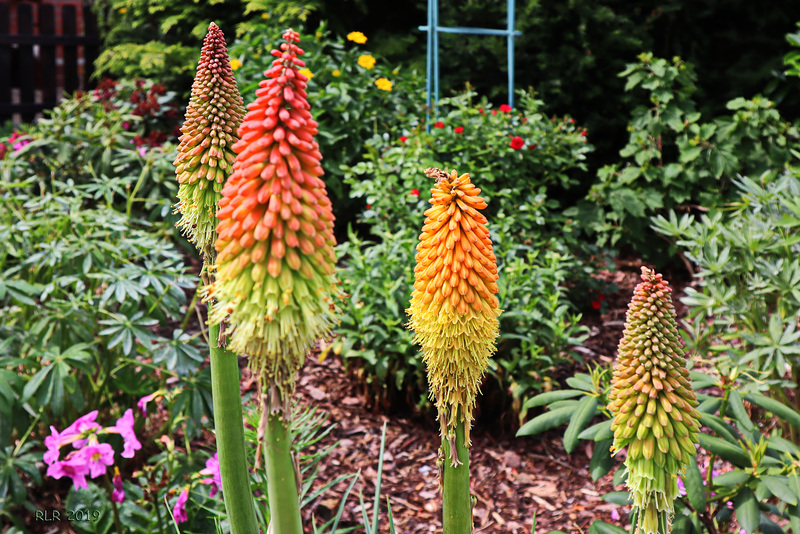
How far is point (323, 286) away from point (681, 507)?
5.71 ft

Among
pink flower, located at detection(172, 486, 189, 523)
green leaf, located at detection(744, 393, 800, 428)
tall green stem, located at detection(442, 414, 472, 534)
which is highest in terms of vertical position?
tall green stem, located at detection(442, 414, 472, 534)

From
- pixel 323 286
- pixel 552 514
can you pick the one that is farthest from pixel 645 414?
pixel 552 514

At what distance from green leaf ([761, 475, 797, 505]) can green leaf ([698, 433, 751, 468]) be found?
0.33 ft

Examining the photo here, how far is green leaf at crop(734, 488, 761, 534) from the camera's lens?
2.08 m

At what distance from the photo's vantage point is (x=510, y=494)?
342 cm

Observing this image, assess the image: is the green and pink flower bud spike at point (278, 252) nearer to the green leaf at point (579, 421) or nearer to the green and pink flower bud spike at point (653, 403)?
the green and pink flower bud spike at point (653, 403)

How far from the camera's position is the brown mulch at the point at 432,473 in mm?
3230

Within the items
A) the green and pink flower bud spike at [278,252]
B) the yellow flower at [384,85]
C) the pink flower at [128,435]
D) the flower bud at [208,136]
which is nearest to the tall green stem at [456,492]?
the green and pink flower bud spike at [278,252]

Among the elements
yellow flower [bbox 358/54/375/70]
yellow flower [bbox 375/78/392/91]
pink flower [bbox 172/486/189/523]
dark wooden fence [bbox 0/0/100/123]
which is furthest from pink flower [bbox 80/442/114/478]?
dark wooden fence [bbox 0/0/100/123]

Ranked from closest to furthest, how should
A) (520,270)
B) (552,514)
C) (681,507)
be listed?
(681,507)
(552,514)
(520,270)

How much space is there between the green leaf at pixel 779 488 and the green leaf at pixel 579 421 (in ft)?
1.77

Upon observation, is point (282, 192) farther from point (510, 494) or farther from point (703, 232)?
point (703, 232)

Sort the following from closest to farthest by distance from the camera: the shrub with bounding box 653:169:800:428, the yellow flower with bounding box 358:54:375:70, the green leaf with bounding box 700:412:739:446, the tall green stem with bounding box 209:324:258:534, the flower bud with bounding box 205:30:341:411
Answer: the flower bud with bounding box 205:30:341:411, the tall green stem with bounding box 209:324:258:534, the green leaf with bounding box 700:412:739:446, the shrub with bounding box 653:169:800:428, the yellow flower with bounding box 358:54:375:70

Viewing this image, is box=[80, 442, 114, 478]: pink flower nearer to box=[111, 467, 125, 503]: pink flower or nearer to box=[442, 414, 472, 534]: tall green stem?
box=[111, 467, 125, 503]: pink flower
